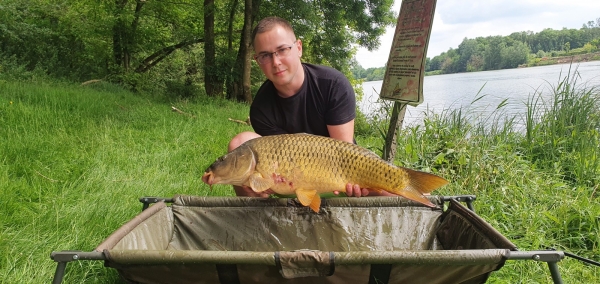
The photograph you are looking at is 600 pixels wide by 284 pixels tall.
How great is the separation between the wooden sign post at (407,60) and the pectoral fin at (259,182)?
0.89 m

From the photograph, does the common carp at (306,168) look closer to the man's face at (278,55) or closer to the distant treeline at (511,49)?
the man's face at (278,55)

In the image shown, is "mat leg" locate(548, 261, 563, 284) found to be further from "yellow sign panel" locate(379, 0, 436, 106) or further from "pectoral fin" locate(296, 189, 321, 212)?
"yellow sign panel" locate(379, 0, 436, 106)

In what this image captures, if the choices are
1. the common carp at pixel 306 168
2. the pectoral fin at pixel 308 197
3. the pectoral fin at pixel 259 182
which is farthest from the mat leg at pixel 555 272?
the pectoral fin at pixel 259 182

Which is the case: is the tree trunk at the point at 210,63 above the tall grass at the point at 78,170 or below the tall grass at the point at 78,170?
above

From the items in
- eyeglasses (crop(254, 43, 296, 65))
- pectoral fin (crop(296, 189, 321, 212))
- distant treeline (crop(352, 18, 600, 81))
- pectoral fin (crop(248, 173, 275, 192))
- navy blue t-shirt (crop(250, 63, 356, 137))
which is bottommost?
pectoral fin (crop(296, 189, 321, 212))

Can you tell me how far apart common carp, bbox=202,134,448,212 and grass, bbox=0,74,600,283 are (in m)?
0.50

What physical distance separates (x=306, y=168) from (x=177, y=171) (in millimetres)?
1426

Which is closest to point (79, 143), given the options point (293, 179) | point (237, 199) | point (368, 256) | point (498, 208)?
point (237, 199)

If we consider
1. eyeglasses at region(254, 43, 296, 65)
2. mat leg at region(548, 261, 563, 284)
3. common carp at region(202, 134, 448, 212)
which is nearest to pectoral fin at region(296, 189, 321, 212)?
common carp at region(202, 134, 448, 212)

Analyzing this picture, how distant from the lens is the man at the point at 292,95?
1.55 m

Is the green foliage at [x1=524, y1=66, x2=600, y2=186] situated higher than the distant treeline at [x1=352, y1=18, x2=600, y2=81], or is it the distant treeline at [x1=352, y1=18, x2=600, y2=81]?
the distant treeline at [x1=352, y1=18, x2=600, y2=81]

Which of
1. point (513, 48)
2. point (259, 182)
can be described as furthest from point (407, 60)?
point (513, 48)

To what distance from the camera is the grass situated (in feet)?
4.72

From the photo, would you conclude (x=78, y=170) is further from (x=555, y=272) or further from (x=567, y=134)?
(x=567, y=134)
